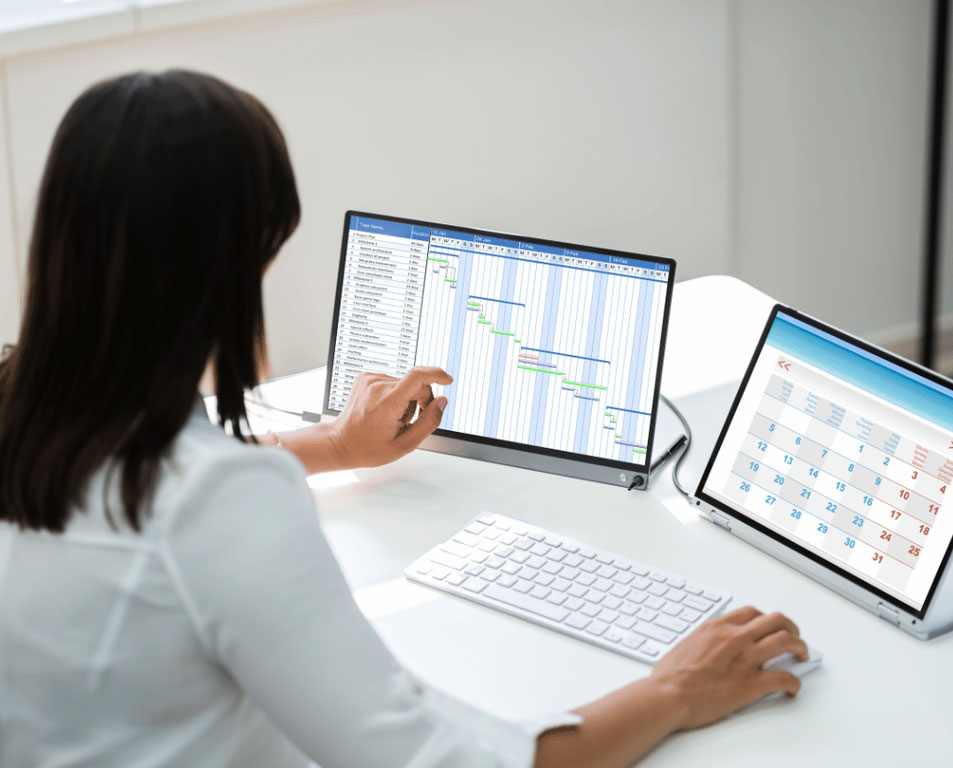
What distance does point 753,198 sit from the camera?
309 centimetres

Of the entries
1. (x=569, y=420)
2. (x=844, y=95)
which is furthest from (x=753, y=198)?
(x=569, y=420)

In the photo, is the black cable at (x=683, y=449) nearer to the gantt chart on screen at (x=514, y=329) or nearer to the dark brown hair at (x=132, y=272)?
the gantt chart on screen at (x=514, y=329)

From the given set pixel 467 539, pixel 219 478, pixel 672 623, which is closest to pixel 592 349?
pixel 467 539

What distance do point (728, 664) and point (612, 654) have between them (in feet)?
0.42

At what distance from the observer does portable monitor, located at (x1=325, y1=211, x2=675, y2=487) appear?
1373 millimetres

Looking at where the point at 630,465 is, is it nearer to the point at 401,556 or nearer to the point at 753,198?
the point at 401,556

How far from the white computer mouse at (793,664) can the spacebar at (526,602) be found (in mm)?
206

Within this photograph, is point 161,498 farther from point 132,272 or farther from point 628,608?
point 628,608

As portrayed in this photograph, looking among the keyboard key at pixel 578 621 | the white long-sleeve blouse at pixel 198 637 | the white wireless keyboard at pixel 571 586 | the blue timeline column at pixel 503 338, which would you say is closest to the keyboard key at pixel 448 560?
the white wireless keyboard at pixel 571 586

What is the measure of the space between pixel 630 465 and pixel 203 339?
0.74 metres

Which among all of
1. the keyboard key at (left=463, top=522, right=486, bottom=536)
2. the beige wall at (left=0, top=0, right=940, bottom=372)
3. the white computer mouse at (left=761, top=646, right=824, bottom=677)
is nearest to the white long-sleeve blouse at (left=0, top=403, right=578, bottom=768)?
the white computer mouse at (left=761, top=646, right=824, bottom=677)

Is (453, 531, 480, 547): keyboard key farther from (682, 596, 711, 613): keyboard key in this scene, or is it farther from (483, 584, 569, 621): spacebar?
(682, 596, 711, 613): keyboard key

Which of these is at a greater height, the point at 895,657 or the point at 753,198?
the point at 753,198

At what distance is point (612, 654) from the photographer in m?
1.08
